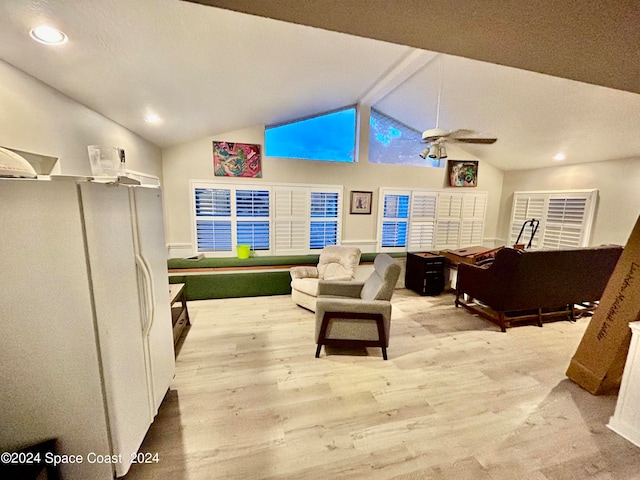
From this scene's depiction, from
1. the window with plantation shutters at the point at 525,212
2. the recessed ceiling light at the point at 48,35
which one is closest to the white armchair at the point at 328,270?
the recessed ceiling light at the point at 48,35

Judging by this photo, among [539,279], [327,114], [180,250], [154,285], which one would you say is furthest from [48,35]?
[539,279]

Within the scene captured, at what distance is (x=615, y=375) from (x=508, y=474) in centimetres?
157

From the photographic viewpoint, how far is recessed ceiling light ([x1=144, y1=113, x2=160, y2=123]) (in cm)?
277

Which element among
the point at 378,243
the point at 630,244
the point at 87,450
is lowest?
the point at 87,450

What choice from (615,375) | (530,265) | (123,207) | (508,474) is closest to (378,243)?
(530,265)

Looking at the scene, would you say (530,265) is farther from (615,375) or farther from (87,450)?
(87,450)

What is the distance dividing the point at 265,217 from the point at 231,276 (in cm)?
119

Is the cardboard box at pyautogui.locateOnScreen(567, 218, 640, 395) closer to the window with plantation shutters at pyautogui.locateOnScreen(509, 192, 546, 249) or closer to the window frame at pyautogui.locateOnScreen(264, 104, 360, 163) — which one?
the window with plantation shutters at pyautogui.locateOnScreen(509, 192, 546, 249)

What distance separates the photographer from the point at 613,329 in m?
2.09

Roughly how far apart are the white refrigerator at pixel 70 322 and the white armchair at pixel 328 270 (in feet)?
8.00

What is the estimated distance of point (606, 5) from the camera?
28.2 inches

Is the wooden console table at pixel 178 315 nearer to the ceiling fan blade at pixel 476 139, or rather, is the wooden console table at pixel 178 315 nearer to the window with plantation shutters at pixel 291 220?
the window with plantation shutters at pixel 291 220

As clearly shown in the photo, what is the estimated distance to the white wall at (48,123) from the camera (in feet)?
4.99

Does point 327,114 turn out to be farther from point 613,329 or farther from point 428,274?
point 613,329
